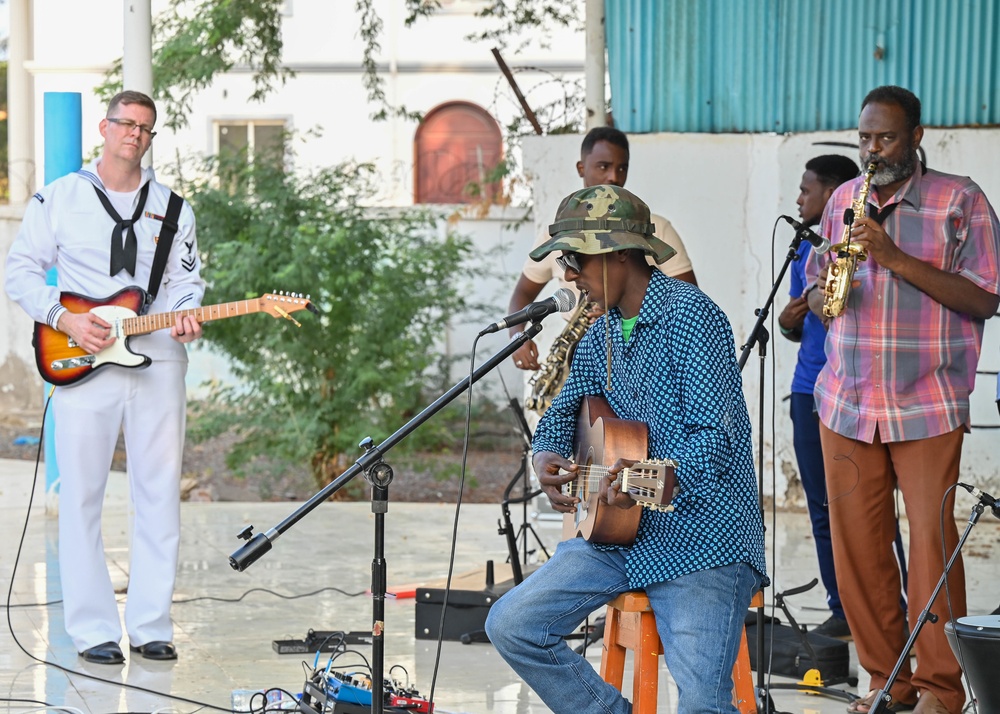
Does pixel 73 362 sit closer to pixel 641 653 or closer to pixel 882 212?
pixel 641 653

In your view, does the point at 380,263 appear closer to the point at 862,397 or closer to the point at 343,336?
the point at 343,336

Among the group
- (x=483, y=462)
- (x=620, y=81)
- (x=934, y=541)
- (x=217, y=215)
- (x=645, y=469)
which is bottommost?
(x=483, y=462)

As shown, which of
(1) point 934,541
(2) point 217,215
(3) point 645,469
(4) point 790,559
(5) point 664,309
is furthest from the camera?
(2) point 217,215

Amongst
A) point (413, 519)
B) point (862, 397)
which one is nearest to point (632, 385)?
point (862, 397)

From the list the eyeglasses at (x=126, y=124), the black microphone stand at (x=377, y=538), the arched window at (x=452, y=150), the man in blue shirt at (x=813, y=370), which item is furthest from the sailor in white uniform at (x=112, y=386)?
the arched window at (x=452, y=150)

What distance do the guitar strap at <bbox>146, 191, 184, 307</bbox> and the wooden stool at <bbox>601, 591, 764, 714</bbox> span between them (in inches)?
98.1

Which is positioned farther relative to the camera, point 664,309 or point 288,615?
point 288,615

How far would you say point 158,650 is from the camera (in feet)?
17.8

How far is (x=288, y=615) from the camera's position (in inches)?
248

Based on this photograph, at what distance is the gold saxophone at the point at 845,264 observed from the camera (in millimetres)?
4438

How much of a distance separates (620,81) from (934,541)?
5202mm

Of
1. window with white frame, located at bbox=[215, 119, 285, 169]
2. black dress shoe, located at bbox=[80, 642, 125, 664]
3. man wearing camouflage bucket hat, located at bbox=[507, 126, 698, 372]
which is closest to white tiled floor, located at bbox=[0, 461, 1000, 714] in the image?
black dress shoe, located at bbox=[80, 642, 125, 664]

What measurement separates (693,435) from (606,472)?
249 millimetres

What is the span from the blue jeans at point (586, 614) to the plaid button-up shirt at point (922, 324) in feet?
3.65
